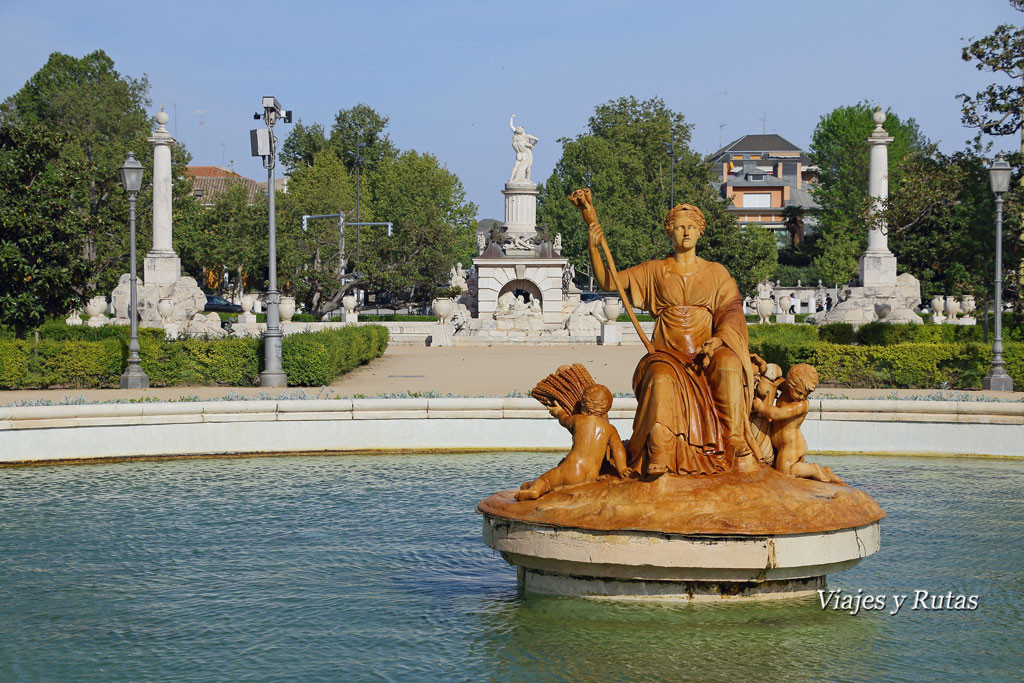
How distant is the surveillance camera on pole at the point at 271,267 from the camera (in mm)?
19984

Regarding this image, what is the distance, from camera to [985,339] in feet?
76.2

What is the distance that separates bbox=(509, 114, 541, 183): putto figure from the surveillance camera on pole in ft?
81.4

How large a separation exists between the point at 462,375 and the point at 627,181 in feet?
193

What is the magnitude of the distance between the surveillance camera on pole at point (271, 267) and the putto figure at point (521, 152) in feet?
81.4

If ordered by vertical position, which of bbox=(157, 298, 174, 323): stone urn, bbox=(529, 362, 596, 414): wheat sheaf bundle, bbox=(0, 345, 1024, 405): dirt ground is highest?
bbox=(157, 298, 174, 323): stone urn

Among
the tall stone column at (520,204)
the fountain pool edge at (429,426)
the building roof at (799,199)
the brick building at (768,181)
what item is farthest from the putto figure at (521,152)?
the building roof at (799,199)

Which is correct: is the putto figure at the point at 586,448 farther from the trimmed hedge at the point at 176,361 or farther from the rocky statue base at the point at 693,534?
the trimmed hedge at the point at 176,361

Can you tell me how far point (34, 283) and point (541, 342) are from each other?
1944 centimetres

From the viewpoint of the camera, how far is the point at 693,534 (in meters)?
6.66

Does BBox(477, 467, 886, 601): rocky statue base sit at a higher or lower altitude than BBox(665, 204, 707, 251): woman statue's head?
lower

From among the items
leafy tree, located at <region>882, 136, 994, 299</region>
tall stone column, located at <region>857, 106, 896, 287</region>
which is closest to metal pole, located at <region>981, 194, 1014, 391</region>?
leafy tree, located at <region>882, 136, 994, 299</region>

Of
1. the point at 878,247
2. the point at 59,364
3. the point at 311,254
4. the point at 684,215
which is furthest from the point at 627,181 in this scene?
the point at 684,215

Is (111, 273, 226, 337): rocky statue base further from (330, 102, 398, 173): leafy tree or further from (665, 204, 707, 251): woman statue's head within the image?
(330, 102, 398, 173): leafy tree

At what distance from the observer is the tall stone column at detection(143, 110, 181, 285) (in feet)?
125
